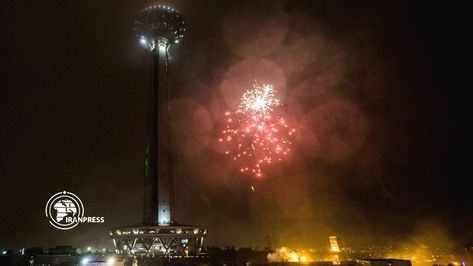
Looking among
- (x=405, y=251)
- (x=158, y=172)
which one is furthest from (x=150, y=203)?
(x=405, y=251)

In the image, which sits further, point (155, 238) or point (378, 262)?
point (155, 238)

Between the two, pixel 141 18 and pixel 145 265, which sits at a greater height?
pixel 141 18

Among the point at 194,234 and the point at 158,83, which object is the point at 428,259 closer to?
the point at 194,234

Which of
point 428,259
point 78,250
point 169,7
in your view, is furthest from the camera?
point 169,7

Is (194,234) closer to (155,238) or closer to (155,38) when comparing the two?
(155,238)

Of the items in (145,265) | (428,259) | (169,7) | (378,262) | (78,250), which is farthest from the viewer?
(169,7)

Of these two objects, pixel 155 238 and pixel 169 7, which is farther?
pixel 169 7

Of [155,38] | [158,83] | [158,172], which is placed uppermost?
[155,38]

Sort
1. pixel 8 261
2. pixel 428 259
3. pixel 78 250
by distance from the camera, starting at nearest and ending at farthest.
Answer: pixel 8 261, pixel 428 259, pixel 78 250

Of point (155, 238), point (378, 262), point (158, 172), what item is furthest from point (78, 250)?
point (378, 262)
